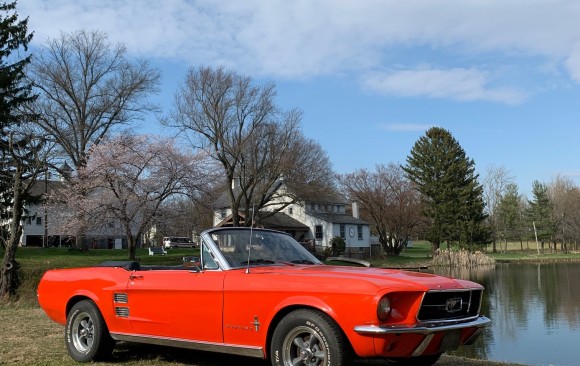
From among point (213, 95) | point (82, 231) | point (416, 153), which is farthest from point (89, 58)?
point (416, 153)

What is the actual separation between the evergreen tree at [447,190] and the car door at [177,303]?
56.3 metres

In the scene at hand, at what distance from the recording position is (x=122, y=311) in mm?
6496

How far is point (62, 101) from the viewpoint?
144ft

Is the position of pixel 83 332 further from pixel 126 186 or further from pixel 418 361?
pixel 126 186

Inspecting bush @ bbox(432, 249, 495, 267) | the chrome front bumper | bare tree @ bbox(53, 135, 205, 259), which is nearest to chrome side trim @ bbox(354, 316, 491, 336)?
the chrome front bumper

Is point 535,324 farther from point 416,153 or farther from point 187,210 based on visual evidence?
point 416,153

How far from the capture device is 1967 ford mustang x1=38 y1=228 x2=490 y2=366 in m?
4.65

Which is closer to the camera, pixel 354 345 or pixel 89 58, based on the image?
pixel 354 345

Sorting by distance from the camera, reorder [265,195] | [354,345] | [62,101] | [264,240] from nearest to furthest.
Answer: [354,345] → [264,240] → [62,101] → [265,195]

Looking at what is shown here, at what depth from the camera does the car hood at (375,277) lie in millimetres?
4746

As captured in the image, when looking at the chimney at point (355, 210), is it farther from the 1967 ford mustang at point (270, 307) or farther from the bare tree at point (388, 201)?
the 1967 ford mustang at point (270, 307)

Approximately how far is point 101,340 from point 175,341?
1274 mm

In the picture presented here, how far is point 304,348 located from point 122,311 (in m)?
2.62

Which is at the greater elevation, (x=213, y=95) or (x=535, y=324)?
(x=213, y=95)
